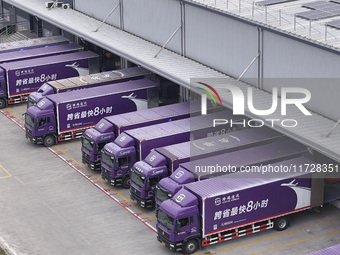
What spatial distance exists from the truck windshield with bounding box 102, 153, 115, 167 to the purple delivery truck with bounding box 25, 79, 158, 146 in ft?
32.6

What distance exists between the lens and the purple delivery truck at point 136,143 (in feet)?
200

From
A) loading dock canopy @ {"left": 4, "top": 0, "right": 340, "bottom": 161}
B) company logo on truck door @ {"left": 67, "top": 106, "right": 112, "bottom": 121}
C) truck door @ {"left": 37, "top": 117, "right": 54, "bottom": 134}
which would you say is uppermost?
loading dock canopy @ {"left": 4, "top": 0, "right": 340, "bottom": 161}

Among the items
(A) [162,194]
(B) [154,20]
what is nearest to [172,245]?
(A) [162,194]

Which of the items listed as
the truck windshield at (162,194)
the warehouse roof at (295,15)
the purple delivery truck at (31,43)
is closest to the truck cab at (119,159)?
the truck windshield at (162,194)

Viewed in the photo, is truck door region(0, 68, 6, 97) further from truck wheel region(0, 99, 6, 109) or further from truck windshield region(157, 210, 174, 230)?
truck windshield region(157, 210, 174, 230)

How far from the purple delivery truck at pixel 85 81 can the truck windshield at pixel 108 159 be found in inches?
518

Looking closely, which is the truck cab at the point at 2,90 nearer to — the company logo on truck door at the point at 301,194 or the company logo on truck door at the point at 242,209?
the company logo on truck door at the point at 242,209

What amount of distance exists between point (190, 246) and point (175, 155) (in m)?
8.09

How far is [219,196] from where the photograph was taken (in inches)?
2019

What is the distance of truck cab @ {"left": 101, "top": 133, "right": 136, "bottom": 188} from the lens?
60906 millimetres

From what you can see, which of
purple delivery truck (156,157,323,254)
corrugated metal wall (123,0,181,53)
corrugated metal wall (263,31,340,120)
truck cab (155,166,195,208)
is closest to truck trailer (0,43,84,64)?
corrugated metal wall (123,0,181,53)

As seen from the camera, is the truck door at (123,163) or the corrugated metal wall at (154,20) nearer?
the truck door at (123,163)

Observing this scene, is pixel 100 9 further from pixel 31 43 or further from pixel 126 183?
pixel 126 183

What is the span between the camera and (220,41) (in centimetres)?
6650
